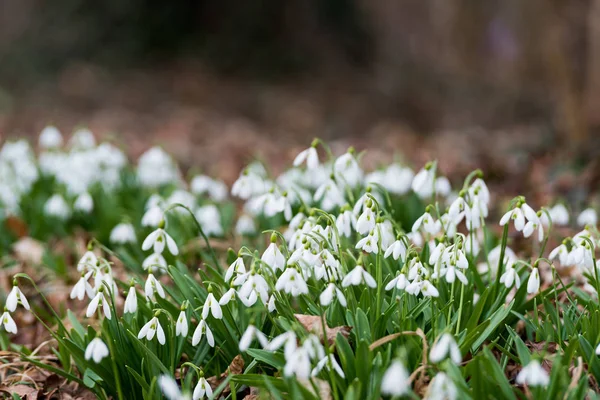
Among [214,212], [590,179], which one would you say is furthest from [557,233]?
[214,212]

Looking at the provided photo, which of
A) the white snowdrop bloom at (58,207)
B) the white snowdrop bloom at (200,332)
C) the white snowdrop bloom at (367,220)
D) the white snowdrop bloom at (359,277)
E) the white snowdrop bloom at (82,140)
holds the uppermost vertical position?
the white snowdrop bloom at (367,220)

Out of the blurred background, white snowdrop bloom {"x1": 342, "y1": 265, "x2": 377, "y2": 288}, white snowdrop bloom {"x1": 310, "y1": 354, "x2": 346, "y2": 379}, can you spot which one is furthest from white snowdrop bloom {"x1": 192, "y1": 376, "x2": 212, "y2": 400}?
the blurred background

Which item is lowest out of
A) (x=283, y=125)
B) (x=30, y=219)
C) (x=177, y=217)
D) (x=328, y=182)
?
(x=283, y=125)

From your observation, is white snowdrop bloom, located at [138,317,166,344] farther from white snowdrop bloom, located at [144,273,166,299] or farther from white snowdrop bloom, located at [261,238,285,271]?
white snowdrop bloom, located at [261,238,285,271]

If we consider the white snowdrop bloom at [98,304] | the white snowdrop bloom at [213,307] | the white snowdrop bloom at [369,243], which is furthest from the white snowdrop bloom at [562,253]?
the white snowdrop bloom at [98,304]

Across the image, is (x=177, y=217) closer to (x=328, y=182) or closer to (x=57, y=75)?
(x=328, y=182)

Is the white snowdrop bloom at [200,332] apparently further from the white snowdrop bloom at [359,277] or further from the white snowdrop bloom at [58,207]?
the white snowdrop bloom at [58,207]
